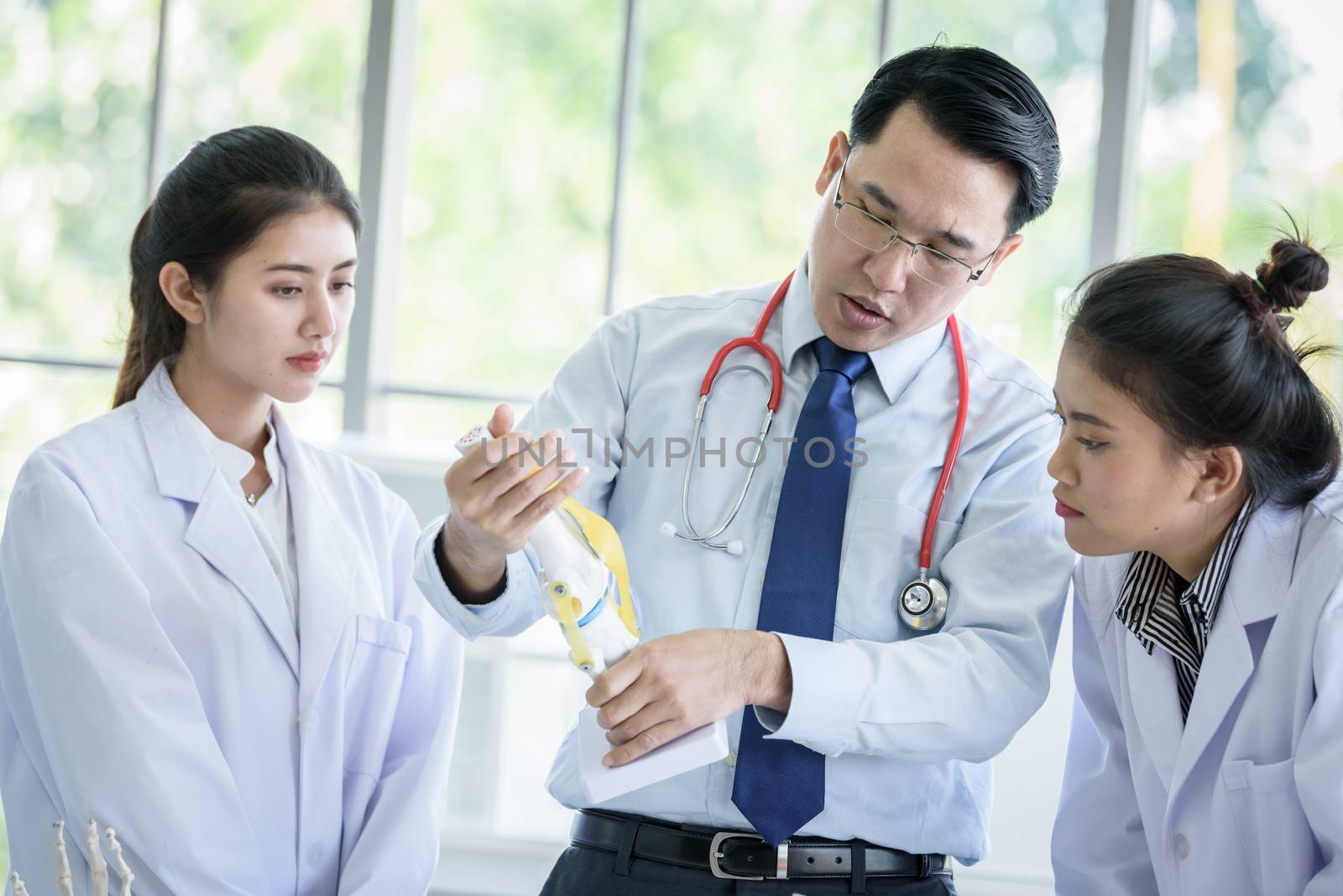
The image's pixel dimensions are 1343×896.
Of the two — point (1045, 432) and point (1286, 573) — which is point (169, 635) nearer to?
point (1045, 432)

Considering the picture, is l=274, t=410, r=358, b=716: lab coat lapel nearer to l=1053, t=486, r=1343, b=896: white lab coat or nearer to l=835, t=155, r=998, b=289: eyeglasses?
l=835, t=155, r=998, b=289: eyeglasses

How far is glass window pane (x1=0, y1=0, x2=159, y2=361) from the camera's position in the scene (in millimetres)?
3785

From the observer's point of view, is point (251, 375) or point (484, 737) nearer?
point (251, 375)

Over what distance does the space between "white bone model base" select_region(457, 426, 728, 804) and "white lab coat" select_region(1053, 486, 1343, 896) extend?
61cm

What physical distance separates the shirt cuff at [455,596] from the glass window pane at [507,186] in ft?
7.50

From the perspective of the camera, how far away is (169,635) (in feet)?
5.44

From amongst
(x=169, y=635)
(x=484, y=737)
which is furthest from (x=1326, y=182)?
(x=169, y=635)

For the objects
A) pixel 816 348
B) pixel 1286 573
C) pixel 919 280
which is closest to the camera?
pixel 1286 573

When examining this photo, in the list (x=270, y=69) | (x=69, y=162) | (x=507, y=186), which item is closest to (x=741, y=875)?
(x=507, y=186)

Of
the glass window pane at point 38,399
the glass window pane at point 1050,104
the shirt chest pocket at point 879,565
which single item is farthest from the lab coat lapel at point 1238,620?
the glass window pane at point 38,399

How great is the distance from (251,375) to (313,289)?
0.16 meters

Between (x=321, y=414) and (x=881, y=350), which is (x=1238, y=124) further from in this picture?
(x=321, y=414)

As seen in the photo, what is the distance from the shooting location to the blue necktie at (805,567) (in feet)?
4.77

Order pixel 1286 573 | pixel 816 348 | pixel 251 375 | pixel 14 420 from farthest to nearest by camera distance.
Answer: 1. pixel 14 420
2. pixel 251 375
3. pixel 816 348
4. pixel 1286 573
